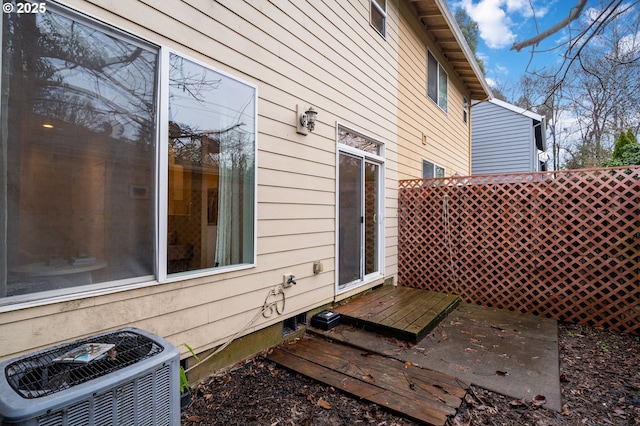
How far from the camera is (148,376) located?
1421 mm

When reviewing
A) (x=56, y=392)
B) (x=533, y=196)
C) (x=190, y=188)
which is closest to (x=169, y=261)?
(x=190, y=188)

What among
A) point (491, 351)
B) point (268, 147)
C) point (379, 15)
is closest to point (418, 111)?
point (379, 15)

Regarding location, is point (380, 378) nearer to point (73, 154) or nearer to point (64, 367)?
point (64, 367)

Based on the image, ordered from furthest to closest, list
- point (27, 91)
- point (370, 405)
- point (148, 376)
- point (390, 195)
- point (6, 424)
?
point (390, 195) < point (370, 405) < point (27, 91) < point (148, 376) < point (6, 424)

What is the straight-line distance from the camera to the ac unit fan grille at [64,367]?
4.11ft

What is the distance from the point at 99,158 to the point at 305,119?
206 cm

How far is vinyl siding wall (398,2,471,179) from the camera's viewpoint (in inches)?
237

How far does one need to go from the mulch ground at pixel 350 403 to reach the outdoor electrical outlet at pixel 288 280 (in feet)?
2.36

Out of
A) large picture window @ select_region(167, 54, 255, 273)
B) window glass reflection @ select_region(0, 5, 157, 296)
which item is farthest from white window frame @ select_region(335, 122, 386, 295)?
window glass reflection @ select_region(0, 5, 157, 296)

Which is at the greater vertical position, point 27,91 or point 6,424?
point 27,91

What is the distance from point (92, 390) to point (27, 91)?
1575 millimetres

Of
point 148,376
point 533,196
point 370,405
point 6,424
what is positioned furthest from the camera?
point 533,196

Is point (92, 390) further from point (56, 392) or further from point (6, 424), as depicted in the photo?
point (6, 424)

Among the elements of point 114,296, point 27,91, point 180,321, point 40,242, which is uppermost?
point 27,91
